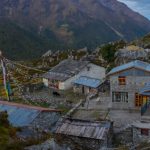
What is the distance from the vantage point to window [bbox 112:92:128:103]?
45.2 metres

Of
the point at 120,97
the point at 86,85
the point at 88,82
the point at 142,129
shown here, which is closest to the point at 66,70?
the point at 88,82

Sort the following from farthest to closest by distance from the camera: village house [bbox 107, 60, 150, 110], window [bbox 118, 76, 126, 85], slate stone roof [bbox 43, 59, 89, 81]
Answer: slate stone roof [bbox 43, 59, 89, 81] → window [bbox 118, 76, 126, 85] → village house [bbox 107, 60, 150, 110]

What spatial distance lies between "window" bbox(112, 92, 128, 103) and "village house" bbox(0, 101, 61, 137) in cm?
1052

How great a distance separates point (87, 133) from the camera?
34.2m

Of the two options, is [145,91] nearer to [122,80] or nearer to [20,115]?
[122,80]

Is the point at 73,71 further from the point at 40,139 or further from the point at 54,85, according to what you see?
the point at 40,139

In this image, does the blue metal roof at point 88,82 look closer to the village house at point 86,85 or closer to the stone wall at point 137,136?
the village house at point 86,85

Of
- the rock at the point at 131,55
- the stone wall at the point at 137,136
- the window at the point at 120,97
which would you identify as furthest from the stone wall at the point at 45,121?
the rock at the point at 131,55

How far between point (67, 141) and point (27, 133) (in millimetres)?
5350

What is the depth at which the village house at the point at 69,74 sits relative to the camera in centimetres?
6919

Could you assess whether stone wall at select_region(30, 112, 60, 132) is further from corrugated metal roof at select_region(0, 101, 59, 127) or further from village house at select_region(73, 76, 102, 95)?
village house at select_region(73, 76, 102, 95)

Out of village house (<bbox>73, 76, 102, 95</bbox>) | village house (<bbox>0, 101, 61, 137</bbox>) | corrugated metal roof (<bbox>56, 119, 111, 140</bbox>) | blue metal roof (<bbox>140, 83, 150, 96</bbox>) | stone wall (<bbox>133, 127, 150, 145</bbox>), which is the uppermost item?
village house (<bbox>73, 76, 102, 95</bbox>)

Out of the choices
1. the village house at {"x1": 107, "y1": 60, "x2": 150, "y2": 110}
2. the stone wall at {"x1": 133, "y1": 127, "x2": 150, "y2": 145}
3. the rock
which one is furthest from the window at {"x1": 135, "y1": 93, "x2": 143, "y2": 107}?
the rock

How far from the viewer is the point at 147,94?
135ft
